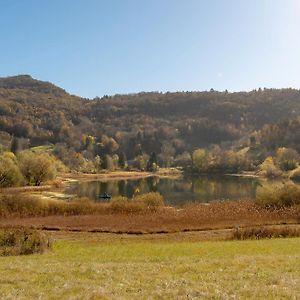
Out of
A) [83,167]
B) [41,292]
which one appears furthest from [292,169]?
[41,292]

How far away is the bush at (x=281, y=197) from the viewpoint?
52938mm

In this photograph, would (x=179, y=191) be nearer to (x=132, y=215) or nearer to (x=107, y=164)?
(x=132, y=215)

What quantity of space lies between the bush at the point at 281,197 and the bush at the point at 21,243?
3278cm

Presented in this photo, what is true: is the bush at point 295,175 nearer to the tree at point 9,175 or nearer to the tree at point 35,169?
the tree at point 35,169

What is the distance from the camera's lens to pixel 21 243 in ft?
90.1

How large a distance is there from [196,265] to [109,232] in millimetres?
21996

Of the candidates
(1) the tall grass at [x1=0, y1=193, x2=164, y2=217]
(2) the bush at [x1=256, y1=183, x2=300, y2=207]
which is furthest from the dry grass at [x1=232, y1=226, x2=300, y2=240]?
(1) the tall grass at [x1=0, y1=193, x2=164, y2=217]

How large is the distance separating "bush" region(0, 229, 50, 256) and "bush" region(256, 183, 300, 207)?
32781mm

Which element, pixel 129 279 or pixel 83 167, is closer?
pixel 129 279

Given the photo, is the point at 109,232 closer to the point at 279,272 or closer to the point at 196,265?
the point at 196,265

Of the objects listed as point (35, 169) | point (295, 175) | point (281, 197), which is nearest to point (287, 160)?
point (295, 175)

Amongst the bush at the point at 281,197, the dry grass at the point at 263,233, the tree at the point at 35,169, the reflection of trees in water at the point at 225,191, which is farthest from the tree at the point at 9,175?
the dry grass at the point at 263,233

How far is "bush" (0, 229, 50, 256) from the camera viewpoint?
26.7m

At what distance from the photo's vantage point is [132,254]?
84.7 ft
